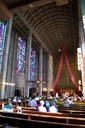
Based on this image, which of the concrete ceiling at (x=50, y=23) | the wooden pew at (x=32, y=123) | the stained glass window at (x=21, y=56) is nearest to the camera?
the wooden pew at (x=32, y=123)

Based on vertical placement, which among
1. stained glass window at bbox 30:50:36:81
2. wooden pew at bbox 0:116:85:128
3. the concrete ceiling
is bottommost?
wooden pew at bbox 0:116:85:128

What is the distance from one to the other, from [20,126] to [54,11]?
23.1 metres

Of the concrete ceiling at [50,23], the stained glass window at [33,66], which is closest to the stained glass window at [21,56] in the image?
the concrete ceiling at [50,23]

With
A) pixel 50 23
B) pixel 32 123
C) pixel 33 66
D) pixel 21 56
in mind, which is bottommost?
pixel 32 123

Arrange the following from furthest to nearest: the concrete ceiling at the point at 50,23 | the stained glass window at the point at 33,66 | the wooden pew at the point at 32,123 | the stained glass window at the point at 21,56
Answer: the stained glass window at the point at 33,66, the stained glass window at the point at 21,56, the concrete ceiling at the point at 50,23, the wooden pew at the point at 32,123

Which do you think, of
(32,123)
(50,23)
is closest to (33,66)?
(50,23)

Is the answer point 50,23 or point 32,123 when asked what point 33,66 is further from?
point 32,123

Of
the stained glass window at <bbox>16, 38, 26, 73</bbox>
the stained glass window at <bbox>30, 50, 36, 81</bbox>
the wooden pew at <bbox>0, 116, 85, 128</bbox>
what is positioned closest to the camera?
the wooden pew at <bbox>0, 116, 85, 128</bbox>

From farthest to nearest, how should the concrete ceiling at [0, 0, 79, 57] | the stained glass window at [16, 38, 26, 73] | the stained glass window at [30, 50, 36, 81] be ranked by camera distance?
the stained glass window at [30, 50, 36, 81]
the stained glass window at [16, 38, 26, 73]
the concrete ceiling at [0, 0, 79, 57]

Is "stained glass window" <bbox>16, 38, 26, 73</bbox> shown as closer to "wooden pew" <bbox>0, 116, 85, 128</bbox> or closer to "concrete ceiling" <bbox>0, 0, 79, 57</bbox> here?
"concrete ceiling" <bbox>0, 0, 79, 57</bbox>

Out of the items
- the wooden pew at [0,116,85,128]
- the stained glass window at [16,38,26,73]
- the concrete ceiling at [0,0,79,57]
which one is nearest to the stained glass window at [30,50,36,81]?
A: the concrete ceiling at [0,0,79,57]

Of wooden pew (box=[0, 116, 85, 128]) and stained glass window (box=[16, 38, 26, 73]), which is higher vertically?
stained glass window (box=[16, 38, 26, 73])

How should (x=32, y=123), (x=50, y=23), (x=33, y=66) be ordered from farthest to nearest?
1. (x=33, y=66)
2. (x=50, y=23)
3. (x=32, y=123)

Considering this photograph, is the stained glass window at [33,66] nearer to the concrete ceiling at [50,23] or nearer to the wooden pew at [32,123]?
the concrete ceiling at [50,23]
